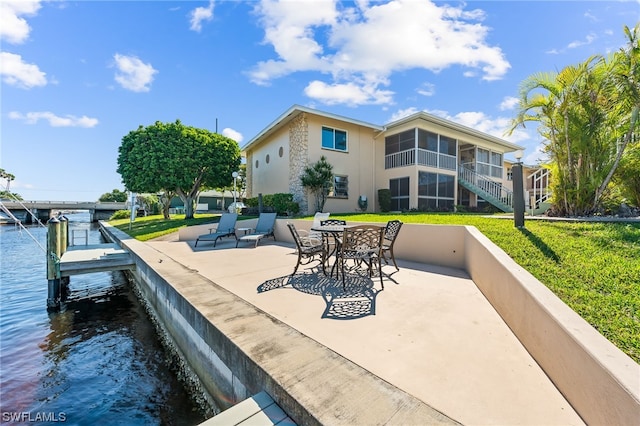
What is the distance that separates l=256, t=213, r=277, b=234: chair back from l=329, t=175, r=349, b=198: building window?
525 centimetres

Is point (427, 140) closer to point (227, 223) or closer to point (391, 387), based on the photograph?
point (227, 223)

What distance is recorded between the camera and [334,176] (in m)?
Answer: 15.3

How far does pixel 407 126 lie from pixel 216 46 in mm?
10115

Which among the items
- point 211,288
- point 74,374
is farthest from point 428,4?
point 74,374

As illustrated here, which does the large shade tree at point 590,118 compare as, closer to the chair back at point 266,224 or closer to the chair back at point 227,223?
the chair back at point 266,224

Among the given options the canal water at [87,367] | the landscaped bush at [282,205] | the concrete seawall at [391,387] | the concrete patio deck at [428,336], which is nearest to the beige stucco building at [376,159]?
the landscaped bush at [282,205]

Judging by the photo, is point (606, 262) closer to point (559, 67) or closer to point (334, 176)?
point (559, 67)

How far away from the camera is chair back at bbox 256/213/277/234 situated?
1058 centimetres

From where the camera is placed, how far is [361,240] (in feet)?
15.3

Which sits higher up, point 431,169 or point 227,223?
point 431,169

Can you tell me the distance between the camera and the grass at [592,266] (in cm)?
215

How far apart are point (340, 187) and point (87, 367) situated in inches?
505

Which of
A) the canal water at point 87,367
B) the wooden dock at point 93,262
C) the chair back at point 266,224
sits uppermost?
the chair back at point 266,224

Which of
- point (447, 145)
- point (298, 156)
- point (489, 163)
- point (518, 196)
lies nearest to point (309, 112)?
point (298, 156)
